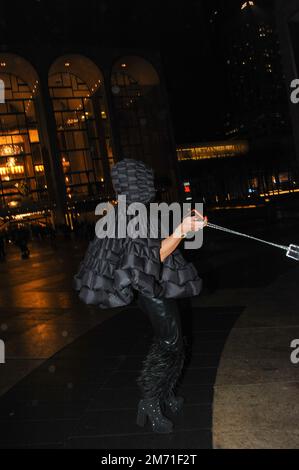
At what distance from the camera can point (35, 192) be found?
52031 millimetres

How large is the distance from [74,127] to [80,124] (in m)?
0.85

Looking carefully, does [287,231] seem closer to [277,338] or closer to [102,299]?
[277,338]

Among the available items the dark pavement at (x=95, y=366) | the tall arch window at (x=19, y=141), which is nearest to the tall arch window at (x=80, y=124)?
the tall arch window at (x=19, y=141)

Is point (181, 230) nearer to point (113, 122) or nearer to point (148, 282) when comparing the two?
point (148, 282)

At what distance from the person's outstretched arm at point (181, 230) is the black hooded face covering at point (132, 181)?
38cm

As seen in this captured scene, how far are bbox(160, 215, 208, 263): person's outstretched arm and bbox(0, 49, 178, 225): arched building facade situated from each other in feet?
147

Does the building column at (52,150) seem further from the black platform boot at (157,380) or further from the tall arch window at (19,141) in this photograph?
the black platform boot at (157,380)

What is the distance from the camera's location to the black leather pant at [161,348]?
10.5 feet

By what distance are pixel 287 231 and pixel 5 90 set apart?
144 feet

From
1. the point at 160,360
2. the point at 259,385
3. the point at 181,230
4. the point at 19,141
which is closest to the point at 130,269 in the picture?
the point at 181,230

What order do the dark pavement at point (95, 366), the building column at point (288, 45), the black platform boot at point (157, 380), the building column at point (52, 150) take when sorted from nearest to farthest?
the black platform boot at point (157, 380), the dark pavement at point (95, 366), the building column at point (288, 45), the building column at point (52, 150)

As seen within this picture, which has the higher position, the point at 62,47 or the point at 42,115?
the point at 62,47

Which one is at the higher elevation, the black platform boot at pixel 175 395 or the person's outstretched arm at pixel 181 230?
the person's outstretched arm at pixel 181 230

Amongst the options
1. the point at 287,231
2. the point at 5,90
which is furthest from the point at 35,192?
the point at 287,231
